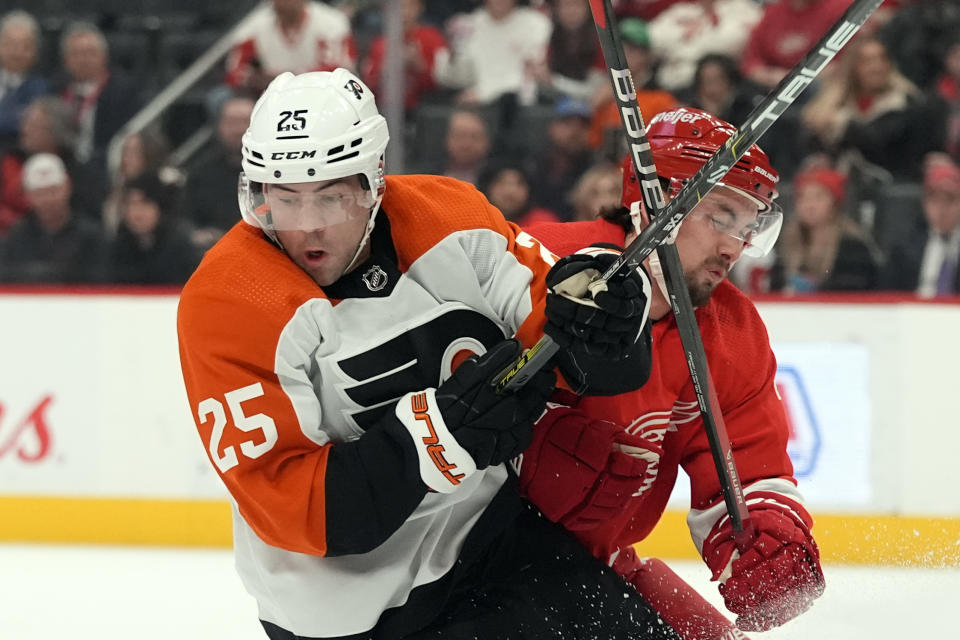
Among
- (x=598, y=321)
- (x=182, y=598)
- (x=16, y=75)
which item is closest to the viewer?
(x=598, y=321)

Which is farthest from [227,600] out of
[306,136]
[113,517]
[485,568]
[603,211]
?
[306,136]

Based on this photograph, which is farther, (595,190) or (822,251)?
(595,190)

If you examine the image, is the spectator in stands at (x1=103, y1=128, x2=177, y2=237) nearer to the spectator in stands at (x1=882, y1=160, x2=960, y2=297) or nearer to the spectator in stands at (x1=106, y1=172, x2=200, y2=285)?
the spectator in stands at (x1=106, y1=172, x2=200, y2=285)

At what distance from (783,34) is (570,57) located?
890 mm

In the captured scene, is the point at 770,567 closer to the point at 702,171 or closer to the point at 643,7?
the point at 702,171

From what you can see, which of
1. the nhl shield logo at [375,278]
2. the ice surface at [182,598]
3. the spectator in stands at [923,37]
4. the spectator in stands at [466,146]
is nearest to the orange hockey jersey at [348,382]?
the nhl shield logo at [375,278]

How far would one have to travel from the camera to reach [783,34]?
5.53m

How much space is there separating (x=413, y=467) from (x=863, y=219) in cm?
331

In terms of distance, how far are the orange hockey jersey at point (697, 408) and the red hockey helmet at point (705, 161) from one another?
15 cm

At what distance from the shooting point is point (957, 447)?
434 centimetres

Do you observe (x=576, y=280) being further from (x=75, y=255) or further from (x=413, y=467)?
(x=75, y=255)

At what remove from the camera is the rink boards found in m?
4.36

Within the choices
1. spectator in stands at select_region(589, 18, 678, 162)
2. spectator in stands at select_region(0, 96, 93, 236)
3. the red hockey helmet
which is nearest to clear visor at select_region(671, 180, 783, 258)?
the red hockey helmet

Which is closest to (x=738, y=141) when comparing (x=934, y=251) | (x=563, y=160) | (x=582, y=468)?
(x=582, y=468)
